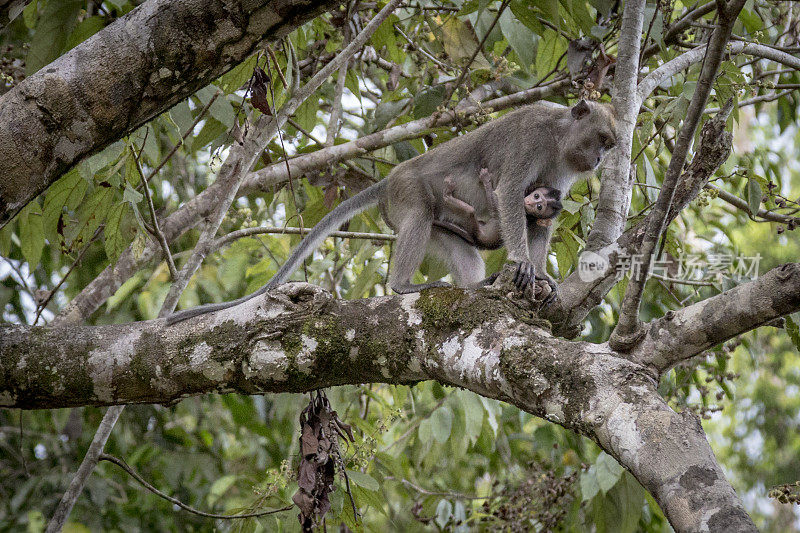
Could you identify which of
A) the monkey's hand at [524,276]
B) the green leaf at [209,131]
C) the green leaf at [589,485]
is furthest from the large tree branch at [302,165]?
the green leaf at [589,485]

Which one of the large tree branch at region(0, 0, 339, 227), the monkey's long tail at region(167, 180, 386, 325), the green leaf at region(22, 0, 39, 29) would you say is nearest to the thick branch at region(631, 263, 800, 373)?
the large tree branch at region(0, 0, 339, 227)

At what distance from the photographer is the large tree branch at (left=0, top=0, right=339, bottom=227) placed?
2.69 meters

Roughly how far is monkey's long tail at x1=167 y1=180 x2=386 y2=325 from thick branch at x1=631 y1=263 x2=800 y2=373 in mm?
1866

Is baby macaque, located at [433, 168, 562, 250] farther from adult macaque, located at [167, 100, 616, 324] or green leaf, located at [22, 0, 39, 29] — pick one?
green leaf, located at [22, 0, 39, 29]

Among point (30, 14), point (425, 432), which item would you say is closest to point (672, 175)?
point (425, 432)

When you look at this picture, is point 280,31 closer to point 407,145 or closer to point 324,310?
point 324,310

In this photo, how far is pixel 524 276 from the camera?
3.83 m

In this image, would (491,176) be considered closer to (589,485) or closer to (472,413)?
(472,413)

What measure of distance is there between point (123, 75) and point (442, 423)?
3.19 metres

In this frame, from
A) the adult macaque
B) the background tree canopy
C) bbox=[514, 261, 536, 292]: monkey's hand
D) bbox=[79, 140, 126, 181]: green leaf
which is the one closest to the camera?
the background tree canopy

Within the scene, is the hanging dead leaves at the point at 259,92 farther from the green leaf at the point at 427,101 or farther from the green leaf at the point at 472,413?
the green leaf at the point at 472,413

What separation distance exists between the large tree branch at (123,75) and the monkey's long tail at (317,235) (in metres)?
0.90

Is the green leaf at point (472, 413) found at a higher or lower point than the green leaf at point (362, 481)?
lower

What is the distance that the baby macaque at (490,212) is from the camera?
191 inches
